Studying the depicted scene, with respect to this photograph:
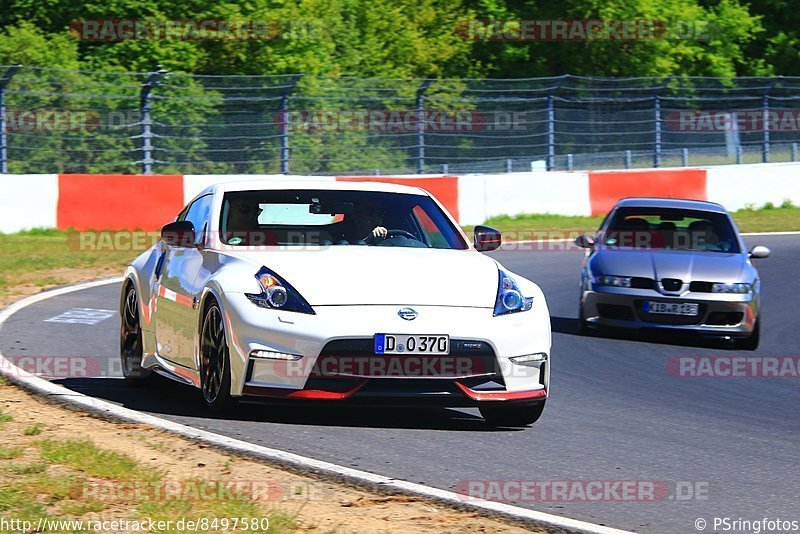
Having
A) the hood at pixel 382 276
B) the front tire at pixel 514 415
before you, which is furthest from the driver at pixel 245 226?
the front tire at pixel 514 415

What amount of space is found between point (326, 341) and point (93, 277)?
33.4ft

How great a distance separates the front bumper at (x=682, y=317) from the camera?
498 inches

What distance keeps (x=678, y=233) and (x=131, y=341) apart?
6.31 m

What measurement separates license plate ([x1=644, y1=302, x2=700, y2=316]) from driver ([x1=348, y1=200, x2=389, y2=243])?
4.56 metres

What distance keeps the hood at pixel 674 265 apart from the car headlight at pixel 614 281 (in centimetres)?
4

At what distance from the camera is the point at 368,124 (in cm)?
2614

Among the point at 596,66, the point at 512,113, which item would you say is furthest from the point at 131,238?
the point at 596,66

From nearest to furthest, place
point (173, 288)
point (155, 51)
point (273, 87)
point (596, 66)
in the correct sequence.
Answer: point (173, 288), point (273, 87), point (155, 51), point (596, 66)

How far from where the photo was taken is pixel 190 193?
2206cm

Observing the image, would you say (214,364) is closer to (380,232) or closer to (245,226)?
(245,226)

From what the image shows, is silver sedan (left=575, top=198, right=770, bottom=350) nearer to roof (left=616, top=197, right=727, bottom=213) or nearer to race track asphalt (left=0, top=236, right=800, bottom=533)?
roof (left=616, top=197, right=727, bottom=213)

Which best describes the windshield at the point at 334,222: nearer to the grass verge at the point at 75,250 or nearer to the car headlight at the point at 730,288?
the car headlight at the point at 730,288

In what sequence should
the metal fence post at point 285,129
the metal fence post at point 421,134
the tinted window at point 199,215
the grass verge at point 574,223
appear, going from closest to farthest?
the tinted window at point 199,215, the grass verge at point 574,223, the metal fence post at point 285,129, the metal fence post at point 421,134

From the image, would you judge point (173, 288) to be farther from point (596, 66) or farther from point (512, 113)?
point (596, 66)
